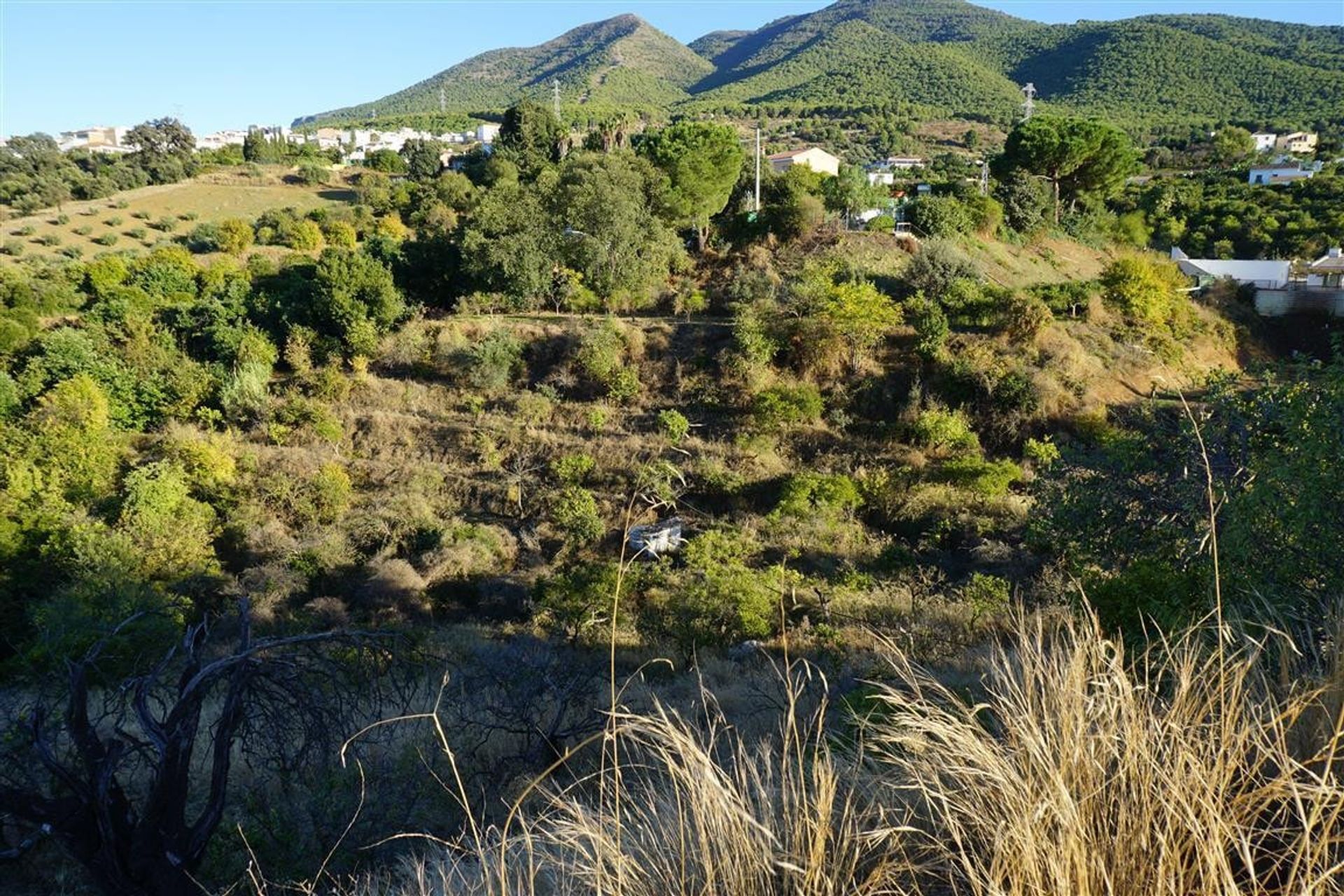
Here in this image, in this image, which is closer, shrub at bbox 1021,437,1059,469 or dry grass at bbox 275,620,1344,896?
dry grass at bbox 275,620,1344,896

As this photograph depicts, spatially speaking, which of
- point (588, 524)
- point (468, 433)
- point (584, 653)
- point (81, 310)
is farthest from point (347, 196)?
point (584, 653)

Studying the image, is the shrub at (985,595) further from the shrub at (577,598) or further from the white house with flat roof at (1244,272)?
the white house with flat roof at (1244,272)

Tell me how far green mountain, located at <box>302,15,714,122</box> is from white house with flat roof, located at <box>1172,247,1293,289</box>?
170 ft

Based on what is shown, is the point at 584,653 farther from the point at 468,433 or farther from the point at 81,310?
the point at 81,310

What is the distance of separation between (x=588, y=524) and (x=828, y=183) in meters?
13.2

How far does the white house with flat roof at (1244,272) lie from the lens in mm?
17094

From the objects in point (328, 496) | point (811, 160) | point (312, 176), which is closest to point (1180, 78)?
point (811, 160)

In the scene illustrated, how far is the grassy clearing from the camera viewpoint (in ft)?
82.5

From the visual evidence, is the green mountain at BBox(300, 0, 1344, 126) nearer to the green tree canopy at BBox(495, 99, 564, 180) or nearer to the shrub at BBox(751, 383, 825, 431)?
the green tree canopy at BBox(495, 99, 564, 180)

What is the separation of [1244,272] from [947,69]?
165ft

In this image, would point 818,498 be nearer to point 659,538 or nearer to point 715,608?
point 659,538

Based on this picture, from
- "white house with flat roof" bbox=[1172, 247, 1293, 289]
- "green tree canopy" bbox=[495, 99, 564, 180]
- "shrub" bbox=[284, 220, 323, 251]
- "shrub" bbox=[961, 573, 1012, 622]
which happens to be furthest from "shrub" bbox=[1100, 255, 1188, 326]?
"shrub" bbox=[284, 220, 323, 251]

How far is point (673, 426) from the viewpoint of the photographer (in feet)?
41.2

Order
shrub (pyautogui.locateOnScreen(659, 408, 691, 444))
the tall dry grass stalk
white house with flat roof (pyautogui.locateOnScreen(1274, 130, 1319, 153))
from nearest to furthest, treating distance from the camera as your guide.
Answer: the tall dry grass stalk < shrub (pyautogui.locateOnScreen(659, 408, 691, 444)) < white house with flat roof (pyautogui.locateOnScreen(1274, 130, 1319, 153))
